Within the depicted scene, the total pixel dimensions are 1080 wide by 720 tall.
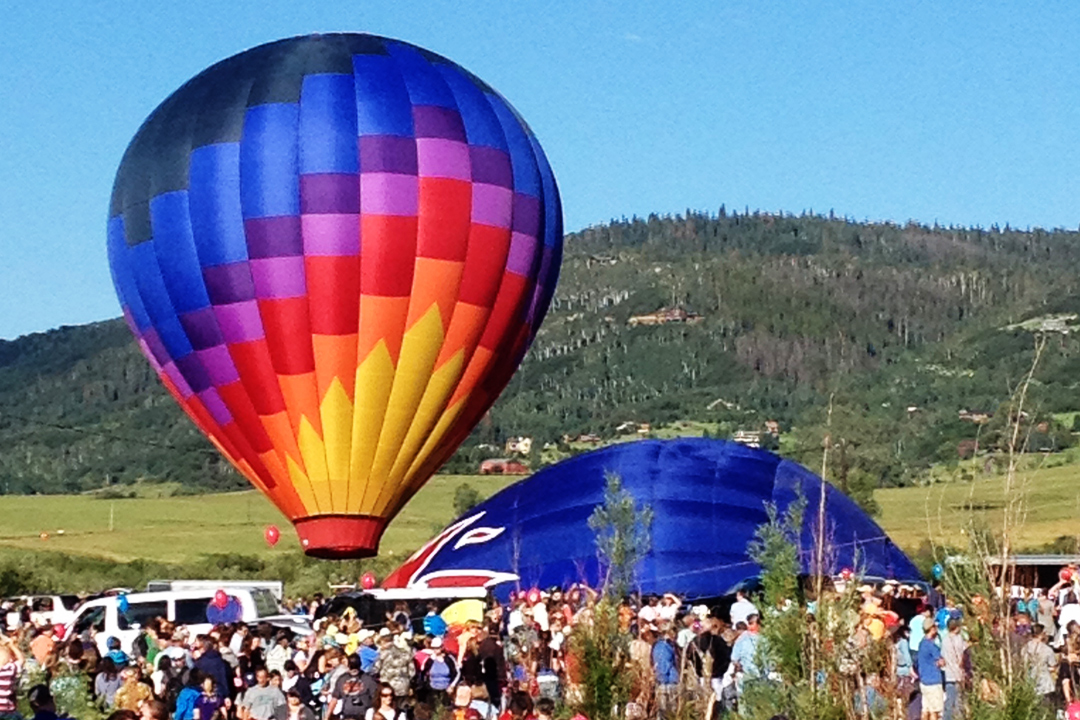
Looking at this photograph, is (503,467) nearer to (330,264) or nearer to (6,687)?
(330,264)

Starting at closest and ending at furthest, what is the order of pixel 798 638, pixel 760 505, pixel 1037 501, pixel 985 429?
pixel 985 429 → pixel 798 638 → pixel 760 505 → pixel 1037 501

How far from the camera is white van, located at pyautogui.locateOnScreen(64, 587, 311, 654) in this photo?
19.2 m

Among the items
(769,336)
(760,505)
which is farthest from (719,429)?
(760,505)

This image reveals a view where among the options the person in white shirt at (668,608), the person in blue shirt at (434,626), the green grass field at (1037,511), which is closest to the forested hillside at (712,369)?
the green grass field at (1037,511)

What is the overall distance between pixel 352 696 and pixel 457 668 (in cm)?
260

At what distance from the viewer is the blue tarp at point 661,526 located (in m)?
25.2

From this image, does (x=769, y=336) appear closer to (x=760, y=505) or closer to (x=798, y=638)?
(x=760, y=505)

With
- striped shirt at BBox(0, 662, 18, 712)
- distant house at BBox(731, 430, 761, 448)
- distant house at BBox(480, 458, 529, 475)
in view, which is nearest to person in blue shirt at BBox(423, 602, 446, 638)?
striped shirt at BBox(0, 662, 18, 712)

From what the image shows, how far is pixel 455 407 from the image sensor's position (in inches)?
944

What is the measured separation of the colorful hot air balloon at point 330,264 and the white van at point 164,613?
2.53 m

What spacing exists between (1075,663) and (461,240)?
1172 cm

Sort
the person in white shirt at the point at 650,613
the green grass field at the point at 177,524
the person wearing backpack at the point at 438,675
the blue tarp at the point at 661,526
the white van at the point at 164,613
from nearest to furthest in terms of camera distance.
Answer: the person wearing backpack at the point at 438,675, the person in white shirt at the point at 650,613, the white van at the point at 164,613, the blue tarp at the point at 661,526, the green grass field at the point at 177,524

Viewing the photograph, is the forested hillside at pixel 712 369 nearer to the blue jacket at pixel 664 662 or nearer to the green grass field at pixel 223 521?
the green grass field at pixel 223 521

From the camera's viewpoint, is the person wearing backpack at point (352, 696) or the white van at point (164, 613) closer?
the person wearing backpack at point (352, 696)
